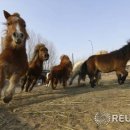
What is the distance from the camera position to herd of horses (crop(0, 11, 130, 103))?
7746 mm

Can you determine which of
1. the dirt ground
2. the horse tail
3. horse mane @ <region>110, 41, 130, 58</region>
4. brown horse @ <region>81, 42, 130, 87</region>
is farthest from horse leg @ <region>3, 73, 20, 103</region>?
the horse tail

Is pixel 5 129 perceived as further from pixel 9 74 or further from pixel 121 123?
pixel 9 74

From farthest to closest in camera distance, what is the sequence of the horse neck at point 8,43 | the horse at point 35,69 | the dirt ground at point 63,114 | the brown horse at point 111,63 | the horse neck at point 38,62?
the brown horse at point 111,63 < the horse neck at point 38,62 < the horse at point 35,69 < the horse neck at point 8,43 < the dirt ground at point 63,114

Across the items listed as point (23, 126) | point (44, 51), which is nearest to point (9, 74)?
point (23, 126)

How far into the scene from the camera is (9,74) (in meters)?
8.05

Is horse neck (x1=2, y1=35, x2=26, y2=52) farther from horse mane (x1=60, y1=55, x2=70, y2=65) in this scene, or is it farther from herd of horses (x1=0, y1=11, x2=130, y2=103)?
horse mane (x1=60, y1=55, x2=70, y2=65)

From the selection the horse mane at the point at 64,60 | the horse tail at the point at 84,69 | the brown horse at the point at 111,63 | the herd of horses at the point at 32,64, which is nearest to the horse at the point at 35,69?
the herd of horses at the point at 32,64

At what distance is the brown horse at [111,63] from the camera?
44.7 feet

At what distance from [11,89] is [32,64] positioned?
15.2ft

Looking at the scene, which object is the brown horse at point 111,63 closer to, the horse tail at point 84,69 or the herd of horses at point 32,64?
the herd of horses at point 32,64

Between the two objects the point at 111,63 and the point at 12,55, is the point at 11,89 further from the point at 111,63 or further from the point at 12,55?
the point at 111,63

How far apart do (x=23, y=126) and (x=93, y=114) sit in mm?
1382

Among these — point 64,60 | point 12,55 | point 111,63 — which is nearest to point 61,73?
point 64,60

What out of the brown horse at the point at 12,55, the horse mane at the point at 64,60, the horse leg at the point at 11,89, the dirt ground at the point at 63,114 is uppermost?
the horse mane at the point at 64,60
